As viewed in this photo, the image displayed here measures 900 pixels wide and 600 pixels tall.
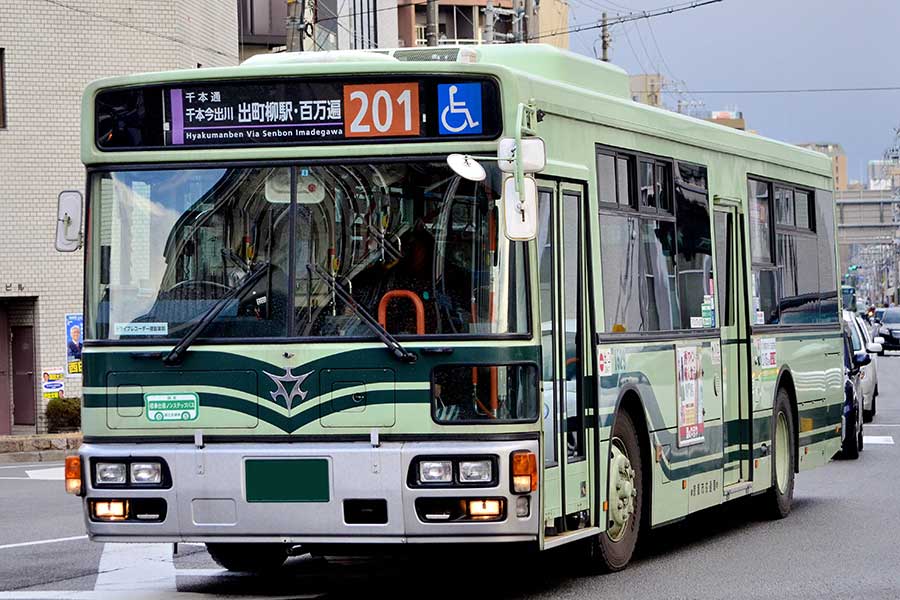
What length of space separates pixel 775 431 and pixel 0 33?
19864 mm

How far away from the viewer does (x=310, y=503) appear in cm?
948

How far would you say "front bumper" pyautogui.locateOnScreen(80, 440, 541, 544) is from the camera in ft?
30.6

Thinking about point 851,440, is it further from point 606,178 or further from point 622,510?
point 606,178

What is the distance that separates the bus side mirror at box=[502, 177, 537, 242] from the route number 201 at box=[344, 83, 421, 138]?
0.77 meters

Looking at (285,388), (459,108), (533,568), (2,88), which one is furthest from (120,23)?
(285,388)

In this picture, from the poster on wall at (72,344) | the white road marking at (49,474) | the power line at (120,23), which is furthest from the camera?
the power line at (120,23)

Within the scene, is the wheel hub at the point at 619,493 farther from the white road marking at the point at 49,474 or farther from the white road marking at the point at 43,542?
the white road marking at the point at 49,474

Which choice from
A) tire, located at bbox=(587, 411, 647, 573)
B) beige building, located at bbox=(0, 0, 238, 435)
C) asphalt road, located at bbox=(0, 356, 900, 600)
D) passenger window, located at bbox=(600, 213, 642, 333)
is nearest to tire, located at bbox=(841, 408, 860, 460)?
asphalt road, located at bbox=(0, 356, 900, 600)

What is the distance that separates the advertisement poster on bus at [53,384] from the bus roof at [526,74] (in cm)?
1888

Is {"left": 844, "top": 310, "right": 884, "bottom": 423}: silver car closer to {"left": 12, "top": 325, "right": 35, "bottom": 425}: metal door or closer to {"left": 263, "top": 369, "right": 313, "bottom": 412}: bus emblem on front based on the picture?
{"left": 12, "top": 325, "right": 35, "bottom": 425}: metal door

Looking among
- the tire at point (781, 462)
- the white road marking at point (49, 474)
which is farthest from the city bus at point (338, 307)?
the white road marking at point (49, 474)

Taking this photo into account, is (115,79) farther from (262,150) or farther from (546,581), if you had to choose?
(546,581)

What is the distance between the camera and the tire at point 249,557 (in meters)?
11.8

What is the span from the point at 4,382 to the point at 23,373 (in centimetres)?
41
